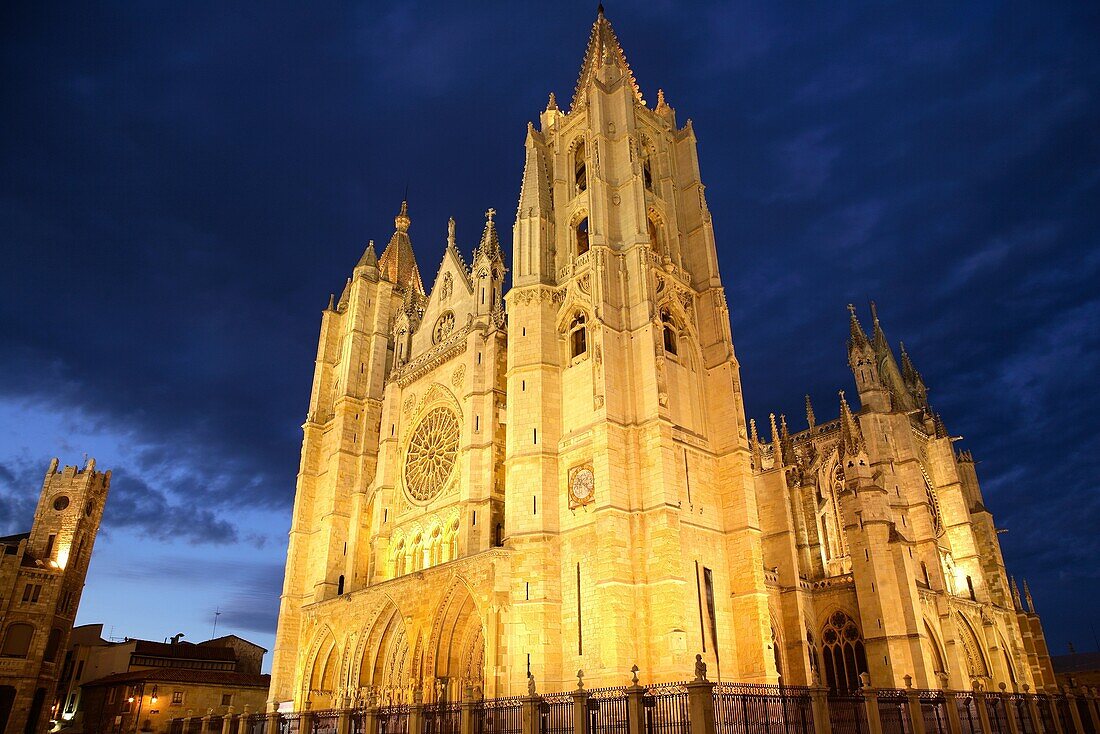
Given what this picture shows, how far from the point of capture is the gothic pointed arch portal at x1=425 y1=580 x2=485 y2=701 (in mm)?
25656

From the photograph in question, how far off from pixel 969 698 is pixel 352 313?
33.0 metres

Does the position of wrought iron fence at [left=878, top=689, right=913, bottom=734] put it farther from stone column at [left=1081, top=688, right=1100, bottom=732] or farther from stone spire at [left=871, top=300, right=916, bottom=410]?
stone spire at [left=871, top=300, right=916, bottom=410]

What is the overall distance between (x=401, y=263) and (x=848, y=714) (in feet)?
115

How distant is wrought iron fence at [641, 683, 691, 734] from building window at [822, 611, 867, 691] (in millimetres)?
14267

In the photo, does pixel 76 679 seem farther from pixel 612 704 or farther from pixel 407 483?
pixel 612 704

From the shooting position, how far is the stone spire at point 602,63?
32.9m

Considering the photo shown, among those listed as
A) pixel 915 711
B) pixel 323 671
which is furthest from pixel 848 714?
pixel 323 671

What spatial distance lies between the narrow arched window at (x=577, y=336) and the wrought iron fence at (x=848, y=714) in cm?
1435

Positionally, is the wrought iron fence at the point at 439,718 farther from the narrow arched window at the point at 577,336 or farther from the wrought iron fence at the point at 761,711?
the narrow arched window at the point at 577,336

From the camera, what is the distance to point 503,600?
23984mm

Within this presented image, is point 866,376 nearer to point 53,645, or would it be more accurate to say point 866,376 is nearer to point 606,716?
point 606,716

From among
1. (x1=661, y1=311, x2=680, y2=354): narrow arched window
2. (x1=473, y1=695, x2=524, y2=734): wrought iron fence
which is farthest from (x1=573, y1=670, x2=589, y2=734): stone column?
(x1=661, y1=311, x2=680, y2=354): narrow arched window

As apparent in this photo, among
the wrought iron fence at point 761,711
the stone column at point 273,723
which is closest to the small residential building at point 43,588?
the stone column at point 273,723

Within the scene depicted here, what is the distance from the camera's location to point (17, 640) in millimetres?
37812
